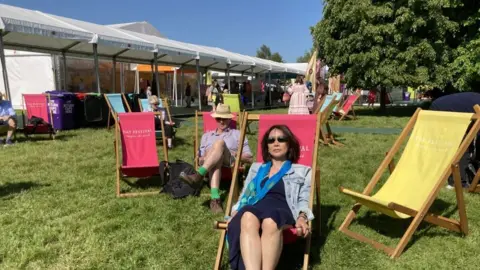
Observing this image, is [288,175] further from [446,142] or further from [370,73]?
[370,73]

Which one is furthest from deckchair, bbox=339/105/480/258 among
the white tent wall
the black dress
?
the white tent wall

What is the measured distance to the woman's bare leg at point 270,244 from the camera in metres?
2.52

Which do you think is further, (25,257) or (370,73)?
(370,73)

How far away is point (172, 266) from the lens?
299cm

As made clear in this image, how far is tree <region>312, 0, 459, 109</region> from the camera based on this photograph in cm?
1484

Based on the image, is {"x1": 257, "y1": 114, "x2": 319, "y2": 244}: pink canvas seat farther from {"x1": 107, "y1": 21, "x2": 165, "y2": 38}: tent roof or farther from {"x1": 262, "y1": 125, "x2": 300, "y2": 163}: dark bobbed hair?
{"x1": 107, "y1": 21, "x2": 165, "y2": 38}: tent roof

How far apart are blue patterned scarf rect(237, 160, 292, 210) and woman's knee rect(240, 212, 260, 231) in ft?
1.26

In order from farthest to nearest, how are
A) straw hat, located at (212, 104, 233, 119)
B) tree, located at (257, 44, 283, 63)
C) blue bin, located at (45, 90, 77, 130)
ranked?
tree, located at (257, 44, 283, 63)
blue bin, located at (45, 90, 77, 130)
straw hat, located at (212, 104, 233, 119)

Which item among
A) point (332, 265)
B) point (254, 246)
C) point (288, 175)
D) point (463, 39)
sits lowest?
point (332, 265)

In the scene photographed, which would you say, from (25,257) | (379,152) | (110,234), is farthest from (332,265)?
(379,152)

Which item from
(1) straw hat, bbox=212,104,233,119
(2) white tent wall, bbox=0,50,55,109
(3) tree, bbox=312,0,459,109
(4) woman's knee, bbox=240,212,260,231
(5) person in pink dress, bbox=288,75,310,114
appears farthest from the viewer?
(2) white tent wall, bbox=0,50,55,109

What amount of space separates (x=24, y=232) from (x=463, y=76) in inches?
Answer: 585

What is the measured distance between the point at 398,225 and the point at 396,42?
13.1 m

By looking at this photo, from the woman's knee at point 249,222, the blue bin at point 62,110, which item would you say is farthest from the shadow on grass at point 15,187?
the blue bin at point 62,110
